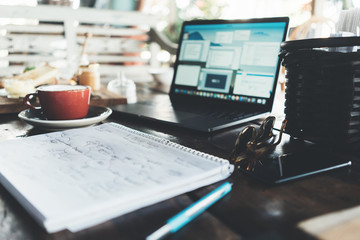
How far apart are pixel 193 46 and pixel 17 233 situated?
2.86 ft

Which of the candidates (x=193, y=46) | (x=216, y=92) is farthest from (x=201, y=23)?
(x=216, y=92)

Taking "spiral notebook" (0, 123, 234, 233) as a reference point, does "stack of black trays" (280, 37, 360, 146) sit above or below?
above

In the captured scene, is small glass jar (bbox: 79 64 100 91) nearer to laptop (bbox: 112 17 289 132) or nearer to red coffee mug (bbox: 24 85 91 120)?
laptop (bbox: 112 17 289 132)

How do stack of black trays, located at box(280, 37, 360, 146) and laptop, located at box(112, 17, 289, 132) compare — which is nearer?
stack of black trays, located at box(280, 37, 360, 146)

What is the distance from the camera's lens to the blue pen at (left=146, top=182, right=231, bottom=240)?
0.97ft

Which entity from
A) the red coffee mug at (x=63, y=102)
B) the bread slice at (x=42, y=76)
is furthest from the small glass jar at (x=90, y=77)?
the red coffee mug at (x=63, y=102)

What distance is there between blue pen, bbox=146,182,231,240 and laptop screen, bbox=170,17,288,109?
53cm

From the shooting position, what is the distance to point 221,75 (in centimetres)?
Result: 96

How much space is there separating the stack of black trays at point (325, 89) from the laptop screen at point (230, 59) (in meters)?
0.28

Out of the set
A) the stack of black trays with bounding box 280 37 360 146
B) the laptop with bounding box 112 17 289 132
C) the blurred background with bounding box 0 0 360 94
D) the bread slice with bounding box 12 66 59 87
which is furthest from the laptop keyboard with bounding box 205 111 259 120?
the blurred background with bounding box 0 0 360 94

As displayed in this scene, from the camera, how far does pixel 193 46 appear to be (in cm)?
107

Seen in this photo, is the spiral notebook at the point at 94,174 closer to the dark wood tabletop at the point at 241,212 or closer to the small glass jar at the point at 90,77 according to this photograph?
the dark wood tabletop at the point at 241,212

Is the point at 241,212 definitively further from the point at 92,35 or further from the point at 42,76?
the point at 92,35

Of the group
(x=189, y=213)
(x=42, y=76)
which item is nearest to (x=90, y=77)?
(x=42, y=76)
